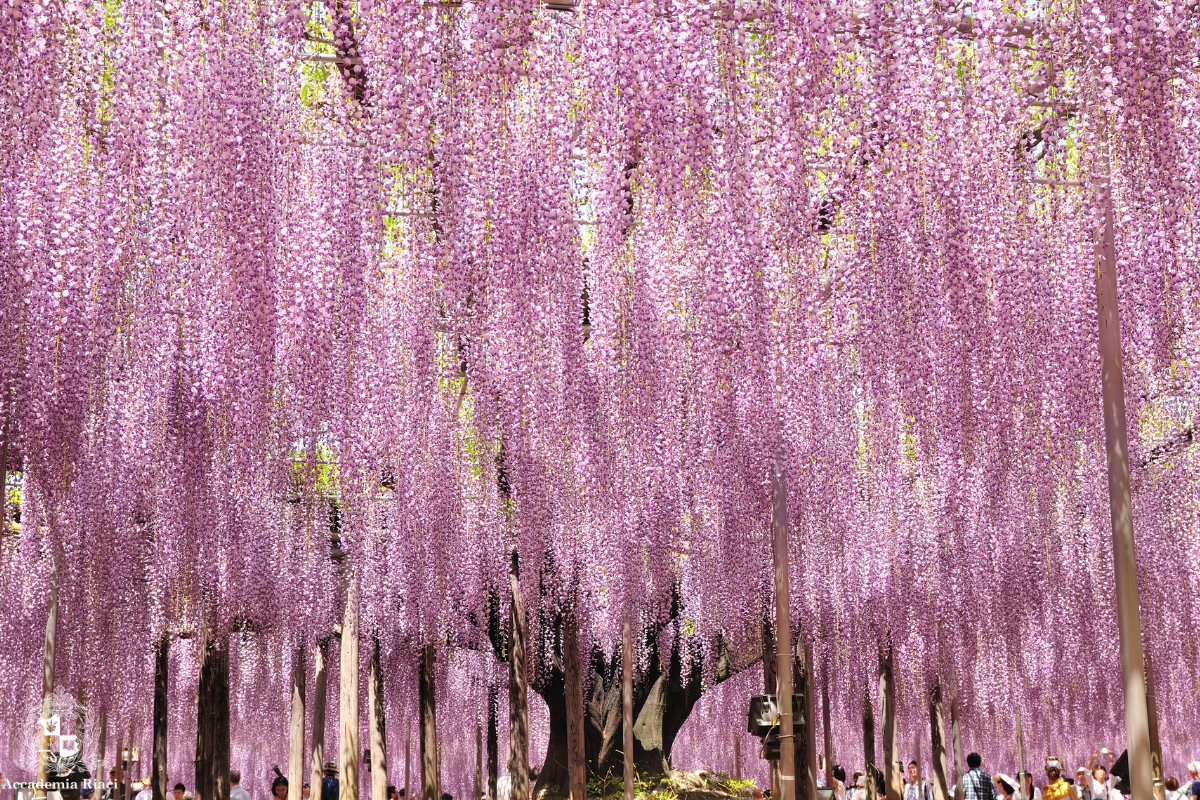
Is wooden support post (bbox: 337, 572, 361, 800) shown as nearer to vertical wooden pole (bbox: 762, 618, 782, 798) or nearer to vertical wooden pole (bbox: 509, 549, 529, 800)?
vertical wooden pole (bbox: 509, 549, 529, 800)

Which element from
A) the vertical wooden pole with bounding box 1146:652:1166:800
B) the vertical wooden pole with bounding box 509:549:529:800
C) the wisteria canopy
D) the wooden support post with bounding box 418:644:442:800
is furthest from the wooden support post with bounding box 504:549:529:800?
the vertical wooden pole with bounding box 1146:652:1166:800

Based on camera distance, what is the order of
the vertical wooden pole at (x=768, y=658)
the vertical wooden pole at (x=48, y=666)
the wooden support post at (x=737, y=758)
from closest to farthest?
the vertical wooden pole at (x=48, y=666)
the vertical wooden pole at (x=768, y=658)
the wooden support post at (x=737, y=758)

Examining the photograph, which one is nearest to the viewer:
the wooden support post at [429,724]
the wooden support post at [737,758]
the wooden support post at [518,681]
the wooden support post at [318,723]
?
the wooden support post at [518,681]

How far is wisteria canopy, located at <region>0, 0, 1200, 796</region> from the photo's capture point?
6.43 metres

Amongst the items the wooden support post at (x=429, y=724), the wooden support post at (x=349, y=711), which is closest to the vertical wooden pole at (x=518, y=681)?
the wooden support post at (x=349, y=711)

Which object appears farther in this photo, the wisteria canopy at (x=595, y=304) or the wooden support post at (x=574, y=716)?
the wooden support post at (x=574, y=716)

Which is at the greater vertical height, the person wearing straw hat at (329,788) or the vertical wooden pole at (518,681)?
the vertical wooden pole at (518,681)

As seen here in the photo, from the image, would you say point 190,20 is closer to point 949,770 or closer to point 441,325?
point 441,325

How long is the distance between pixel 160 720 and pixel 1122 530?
14.1 m

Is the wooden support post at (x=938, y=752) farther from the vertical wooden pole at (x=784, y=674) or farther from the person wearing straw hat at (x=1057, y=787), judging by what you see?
the vertical wooden pole at (x=784, y=674)

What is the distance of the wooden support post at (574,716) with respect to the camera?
14.1 metres

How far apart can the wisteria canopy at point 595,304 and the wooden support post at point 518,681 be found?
19.4 inches

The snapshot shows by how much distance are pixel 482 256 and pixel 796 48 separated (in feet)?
7.94

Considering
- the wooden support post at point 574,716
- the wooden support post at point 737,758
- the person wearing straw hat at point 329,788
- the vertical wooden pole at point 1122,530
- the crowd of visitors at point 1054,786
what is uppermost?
the vertical wooden pole at point 1122,530
